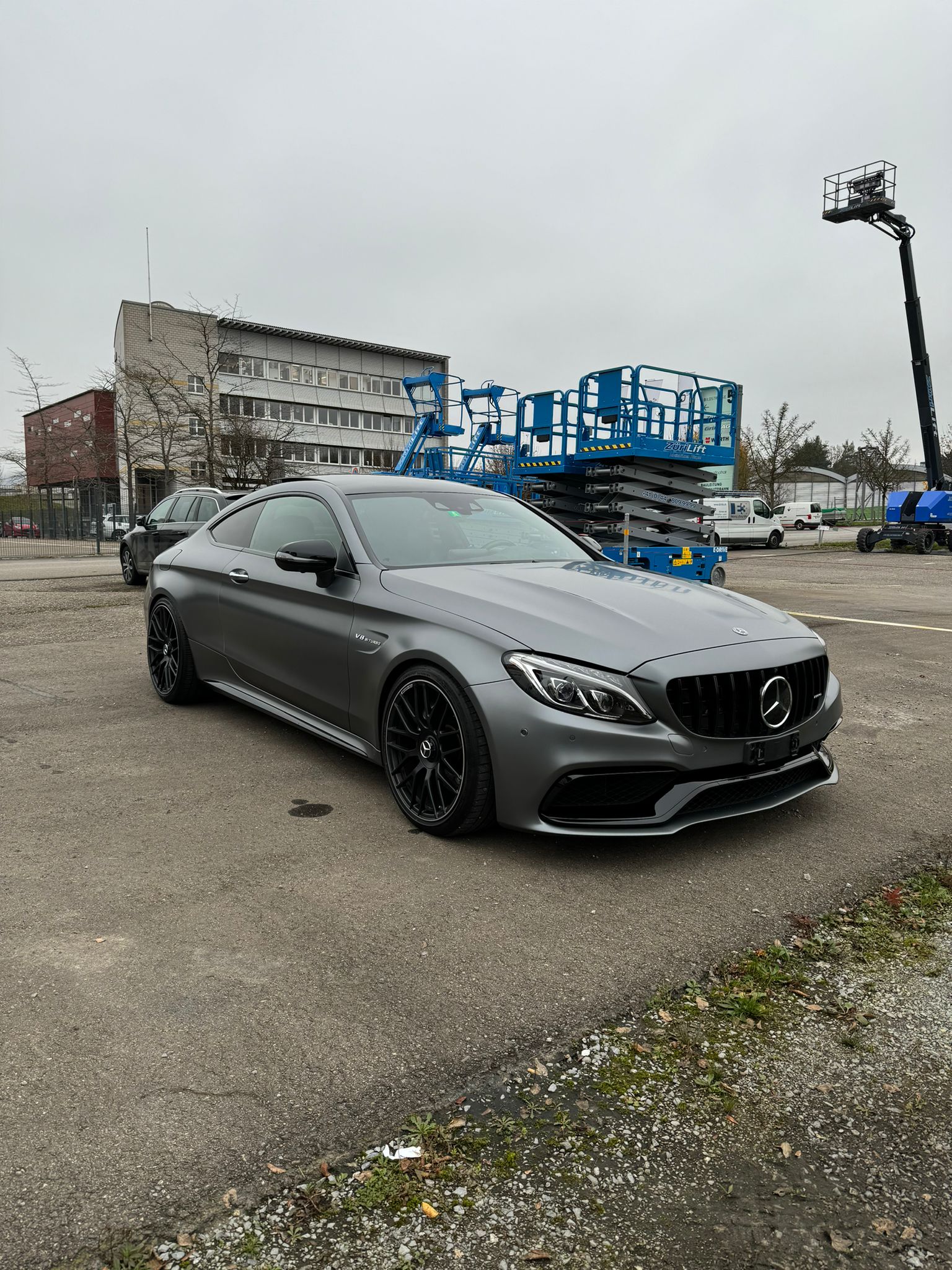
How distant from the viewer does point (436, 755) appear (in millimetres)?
3775

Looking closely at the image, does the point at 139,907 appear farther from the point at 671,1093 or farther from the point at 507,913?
the point at 671,1093

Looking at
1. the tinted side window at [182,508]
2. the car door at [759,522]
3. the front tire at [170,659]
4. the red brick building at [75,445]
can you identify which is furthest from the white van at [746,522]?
the front tire at [170,659]

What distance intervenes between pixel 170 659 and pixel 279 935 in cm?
358

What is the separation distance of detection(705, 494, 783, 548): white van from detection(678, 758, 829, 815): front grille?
30258 mm

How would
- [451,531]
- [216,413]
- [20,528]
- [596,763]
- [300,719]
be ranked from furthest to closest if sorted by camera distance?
[216,413] < [20,528] < [451,531] < [300,719] < [596,763]

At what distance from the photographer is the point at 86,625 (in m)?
10.3

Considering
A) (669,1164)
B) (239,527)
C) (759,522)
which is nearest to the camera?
(669,1164)

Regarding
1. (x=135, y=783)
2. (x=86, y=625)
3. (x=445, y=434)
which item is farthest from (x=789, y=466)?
(x=135, y=783)

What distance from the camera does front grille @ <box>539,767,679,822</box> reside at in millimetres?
3428

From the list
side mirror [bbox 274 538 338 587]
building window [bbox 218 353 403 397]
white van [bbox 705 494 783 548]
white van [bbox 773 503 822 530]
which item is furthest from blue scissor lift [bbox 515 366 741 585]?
building window [bbox 218 353 403 397]

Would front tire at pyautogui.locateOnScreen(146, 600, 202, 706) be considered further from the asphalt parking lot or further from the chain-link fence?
the chain-link fence

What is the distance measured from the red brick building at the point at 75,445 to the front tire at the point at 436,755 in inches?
1461

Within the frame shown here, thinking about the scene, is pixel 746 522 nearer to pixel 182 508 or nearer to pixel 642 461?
pixel 642 461

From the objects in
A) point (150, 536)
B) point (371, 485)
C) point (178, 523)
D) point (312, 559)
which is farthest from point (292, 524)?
point (150, 536)
